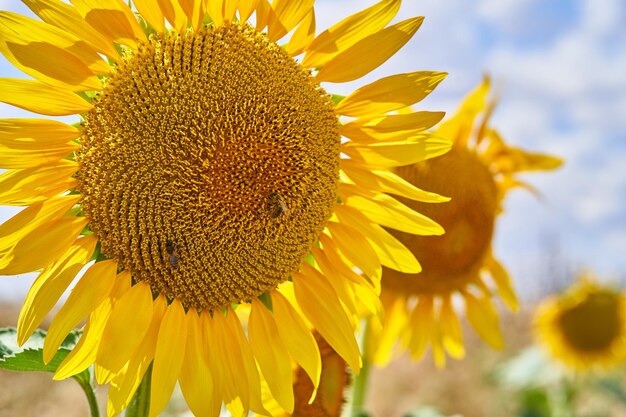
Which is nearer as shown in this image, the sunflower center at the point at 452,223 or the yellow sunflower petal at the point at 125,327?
the yellow sunflower petal at the point at 125,327

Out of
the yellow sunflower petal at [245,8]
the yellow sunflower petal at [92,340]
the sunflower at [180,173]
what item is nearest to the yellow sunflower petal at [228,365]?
the sunflower at [180,173]

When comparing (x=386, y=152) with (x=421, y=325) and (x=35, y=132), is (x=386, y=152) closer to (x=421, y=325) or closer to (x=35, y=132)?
(x=35, y=132)

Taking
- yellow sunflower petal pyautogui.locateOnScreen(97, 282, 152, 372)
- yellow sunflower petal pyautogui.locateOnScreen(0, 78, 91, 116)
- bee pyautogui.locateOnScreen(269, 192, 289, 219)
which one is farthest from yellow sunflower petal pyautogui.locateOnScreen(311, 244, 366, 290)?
yellow sunflower petal pyautogui.locateOnScreen(0, 78, 91, 116)

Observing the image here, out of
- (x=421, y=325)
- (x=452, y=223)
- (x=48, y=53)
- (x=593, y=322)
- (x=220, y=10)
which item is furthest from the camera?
(x=593, y=322)

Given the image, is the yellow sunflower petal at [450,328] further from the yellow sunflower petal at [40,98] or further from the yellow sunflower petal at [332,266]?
the yellow sunflower petal at [40,98]

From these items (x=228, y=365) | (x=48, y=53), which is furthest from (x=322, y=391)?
(x=48, y=53)

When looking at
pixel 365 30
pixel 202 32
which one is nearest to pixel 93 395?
pixel 202 32

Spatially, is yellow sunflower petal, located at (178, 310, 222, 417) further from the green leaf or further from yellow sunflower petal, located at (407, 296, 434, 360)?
yellow sunflower petal, located at (407, 296, 434, 360)
